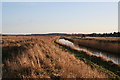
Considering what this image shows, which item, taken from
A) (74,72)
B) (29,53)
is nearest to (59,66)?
(74,72)

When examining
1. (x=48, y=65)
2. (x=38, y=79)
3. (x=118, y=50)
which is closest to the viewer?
(x=38, y=79)

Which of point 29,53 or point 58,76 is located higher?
point 29,53

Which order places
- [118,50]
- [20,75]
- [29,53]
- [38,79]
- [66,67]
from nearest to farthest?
1. [38,79]
2. [20,75]
3. [66,67]
4. [29,53]
5. [118,50]

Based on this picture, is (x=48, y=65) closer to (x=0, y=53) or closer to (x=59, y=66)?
(x=59, y=66)

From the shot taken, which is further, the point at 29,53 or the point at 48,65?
the point at 29,53

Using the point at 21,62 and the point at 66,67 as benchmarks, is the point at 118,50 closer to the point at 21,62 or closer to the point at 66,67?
the point at 66,67

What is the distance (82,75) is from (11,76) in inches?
131

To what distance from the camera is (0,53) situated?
1082cm

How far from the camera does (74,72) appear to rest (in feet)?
19.8

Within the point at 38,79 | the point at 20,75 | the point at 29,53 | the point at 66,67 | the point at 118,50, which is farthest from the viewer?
A: the point at 118,50

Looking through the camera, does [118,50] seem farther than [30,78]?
Yes

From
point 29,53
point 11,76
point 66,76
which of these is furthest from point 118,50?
point 11,76

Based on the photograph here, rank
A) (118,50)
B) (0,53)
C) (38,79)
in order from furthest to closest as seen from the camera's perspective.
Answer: (118,50)
(0,53)
(38,79)

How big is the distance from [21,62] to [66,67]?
258cm
